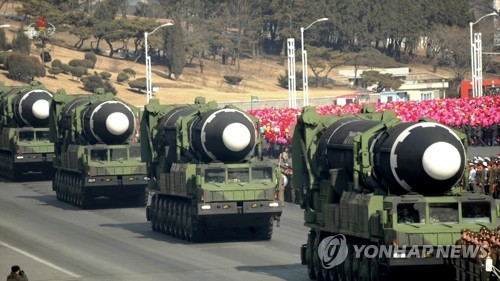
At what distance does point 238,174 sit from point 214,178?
26.7 inches

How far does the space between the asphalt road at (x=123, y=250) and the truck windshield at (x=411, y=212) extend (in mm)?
5022

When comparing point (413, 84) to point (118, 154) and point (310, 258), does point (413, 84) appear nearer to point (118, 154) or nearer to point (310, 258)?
point (118, 154)

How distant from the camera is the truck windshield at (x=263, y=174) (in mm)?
37062

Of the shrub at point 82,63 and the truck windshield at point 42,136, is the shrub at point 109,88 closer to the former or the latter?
the shrub at point 82,63

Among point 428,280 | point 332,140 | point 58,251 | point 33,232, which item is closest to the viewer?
point 428,280

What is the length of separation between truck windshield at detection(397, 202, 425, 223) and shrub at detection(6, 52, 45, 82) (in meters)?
86.8

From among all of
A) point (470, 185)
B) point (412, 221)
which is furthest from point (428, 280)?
point (470, 185)

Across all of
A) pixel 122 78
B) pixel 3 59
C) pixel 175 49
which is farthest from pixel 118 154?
pixel 175 49

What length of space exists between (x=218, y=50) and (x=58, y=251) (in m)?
116

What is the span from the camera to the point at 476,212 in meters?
25.8

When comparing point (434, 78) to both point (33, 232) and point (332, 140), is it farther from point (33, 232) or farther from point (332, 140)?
point (332, 140)

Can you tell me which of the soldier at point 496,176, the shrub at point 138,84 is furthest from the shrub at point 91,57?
the soldier at point 496,176

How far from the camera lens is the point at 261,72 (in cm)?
14325

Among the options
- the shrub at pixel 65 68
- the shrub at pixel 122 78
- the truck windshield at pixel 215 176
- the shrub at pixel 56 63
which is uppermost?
the shrub at pixel 56 63
